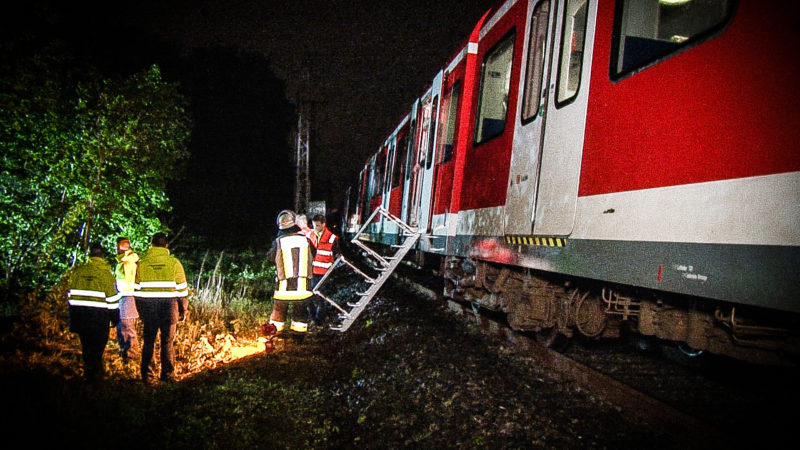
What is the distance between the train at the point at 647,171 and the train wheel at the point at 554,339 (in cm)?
5

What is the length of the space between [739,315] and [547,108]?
2.21m

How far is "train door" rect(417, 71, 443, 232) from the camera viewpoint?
8320 millimetres

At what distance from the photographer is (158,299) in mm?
6332

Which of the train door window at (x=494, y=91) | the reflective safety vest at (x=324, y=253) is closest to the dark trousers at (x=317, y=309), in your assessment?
the reflective safety vest at (x=324, y=253)

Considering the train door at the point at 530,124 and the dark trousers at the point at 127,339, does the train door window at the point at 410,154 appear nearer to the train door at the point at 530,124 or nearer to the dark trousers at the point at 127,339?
the train door at the point at 530,124

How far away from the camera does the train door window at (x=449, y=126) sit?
757cm

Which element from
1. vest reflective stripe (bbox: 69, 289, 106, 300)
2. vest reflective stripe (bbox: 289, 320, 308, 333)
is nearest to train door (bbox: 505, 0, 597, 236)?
vest reflective stripe (bbox: 289, 320, 308, 333)

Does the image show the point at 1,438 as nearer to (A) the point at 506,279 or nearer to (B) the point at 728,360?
Answer: (A) the point at 506,279

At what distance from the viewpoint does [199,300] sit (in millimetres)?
9492

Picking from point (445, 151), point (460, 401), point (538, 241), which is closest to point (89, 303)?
point (460, 401)

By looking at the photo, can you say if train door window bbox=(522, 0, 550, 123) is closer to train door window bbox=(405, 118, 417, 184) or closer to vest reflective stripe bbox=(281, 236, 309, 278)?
vest reflective stripe bbox=(281, 236, 309, 278)

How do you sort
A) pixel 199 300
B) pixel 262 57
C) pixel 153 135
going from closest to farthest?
pixel 153 135
pixel 199 300
pixel 262 57

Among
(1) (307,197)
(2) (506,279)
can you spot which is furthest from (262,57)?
(2) (506,279)

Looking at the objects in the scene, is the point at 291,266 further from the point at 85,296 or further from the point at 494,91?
the point at 494,91
